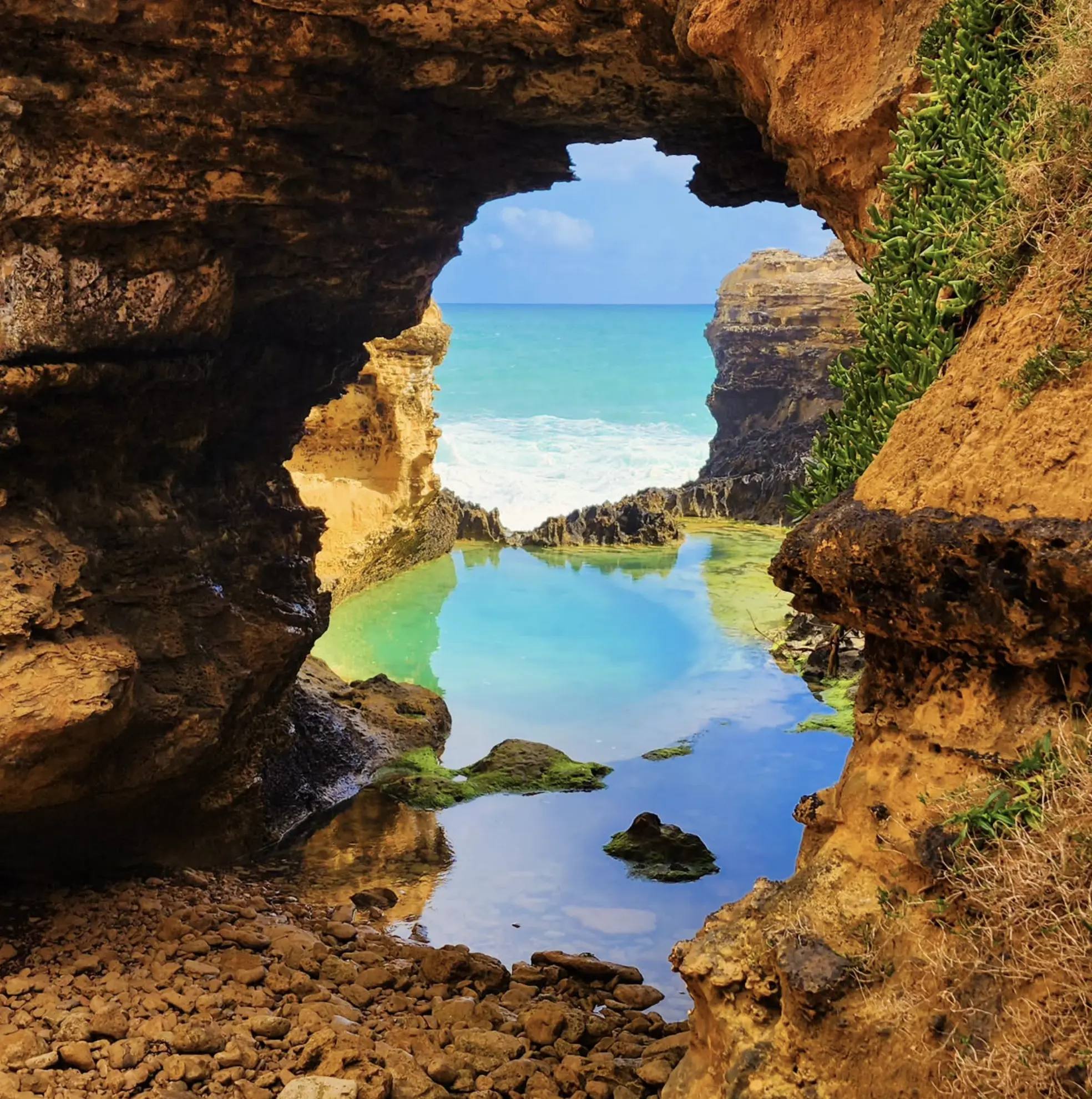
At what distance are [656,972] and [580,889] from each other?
1.40 meters

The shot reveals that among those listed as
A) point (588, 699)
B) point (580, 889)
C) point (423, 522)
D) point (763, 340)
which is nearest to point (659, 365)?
point (763, 340)

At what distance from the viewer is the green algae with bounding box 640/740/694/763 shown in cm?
1166

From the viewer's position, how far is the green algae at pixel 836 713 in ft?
40.2

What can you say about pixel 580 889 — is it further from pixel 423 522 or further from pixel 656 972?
pixel 423 522

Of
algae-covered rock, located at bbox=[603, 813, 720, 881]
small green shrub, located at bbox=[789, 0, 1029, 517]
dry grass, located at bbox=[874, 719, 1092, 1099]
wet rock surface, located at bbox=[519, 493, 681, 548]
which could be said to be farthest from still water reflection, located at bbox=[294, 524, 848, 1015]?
small green shrub, located at bbox=[789, 0, 1029, 517]

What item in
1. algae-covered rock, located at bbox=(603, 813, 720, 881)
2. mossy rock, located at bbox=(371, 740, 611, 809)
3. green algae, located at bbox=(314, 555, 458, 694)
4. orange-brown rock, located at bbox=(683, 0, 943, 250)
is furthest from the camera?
green algae, located at bbox=(314, 555, 458, 694)

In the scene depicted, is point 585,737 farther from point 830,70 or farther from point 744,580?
point 830,70

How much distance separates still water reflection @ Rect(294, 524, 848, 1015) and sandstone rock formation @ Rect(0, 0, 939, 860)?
187cm

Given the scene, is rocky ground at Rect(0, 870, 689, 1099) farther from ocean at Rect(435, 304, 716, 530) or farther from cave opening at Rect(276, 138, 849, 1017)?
ocean at Rect(435, 304, 716, 530)

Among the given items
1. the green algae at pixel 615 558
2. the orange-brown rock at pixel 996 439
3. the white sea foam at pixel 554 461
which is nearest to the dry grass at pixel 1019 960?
the orange-brown rock at pixel 996 439

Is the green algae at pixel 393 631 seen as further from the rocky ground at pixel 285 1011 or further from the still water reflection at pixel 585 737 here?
the rocky ground at pixel 285 1011

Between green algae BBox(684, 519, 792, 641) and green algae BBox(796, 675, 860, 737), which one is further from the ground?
green algae BBox(684, 519, 792, 641)

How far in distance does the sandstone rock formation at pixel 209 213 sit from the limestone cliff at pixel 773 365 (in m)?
17.7

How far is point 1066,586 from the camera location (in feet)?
11.0
